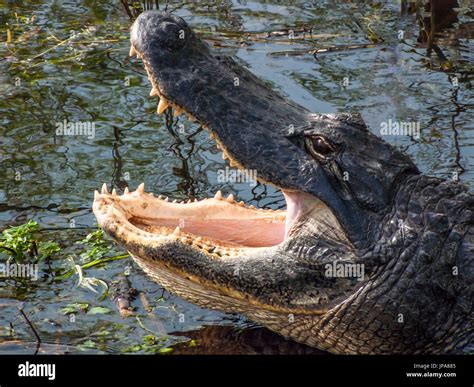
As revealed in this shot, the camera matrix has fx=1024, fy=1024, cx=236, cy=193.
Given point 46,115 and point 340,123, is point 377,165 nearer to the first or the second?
point 340,123

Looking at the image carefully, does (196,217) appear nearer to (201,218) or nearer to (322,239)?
(201,218)

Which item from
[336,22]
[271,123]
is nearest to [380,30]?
[336,22]

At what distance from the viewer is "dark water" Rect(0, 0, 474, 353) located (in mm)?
5691

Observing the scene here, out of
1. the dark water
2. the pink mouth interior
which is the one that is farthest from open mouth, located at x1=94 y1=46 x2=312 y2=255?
the dark water

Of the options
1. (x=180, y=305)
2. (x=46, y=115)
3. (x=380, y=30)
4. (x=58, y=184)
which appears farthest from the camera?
(x=380, y=30)

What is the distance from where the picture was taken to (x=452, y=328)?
16.8 ft

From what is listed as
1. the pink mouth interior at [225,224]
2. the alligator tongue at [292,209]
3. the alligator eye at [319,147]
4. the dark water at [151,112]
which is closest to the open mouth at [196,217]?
the pink mouth interior at [225,224]

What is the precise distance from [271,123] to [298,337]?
114 cm

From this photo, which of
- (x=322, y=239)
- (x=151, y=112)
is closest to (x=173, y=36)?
(x=322, y=239)

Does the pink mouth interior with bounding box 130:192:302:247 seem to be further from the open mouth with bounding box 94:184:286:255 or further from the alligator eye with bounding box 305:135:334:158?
the alligator eye with bounding box 305:135:334:158

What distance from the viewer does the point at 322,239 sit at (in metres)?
5.09

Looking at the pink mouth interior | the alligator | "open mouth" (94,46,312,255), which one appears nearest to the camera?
the alligator

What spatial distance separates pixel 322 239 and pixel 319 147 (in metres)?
0.49

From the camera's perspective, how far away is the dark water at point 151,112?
5.69 m
